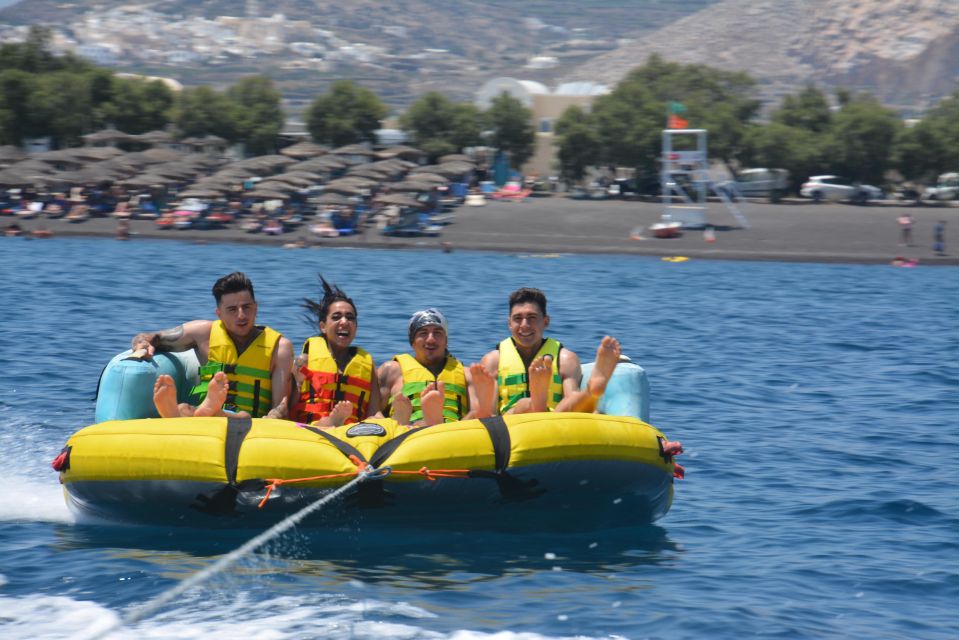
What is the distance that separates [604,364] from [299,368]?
1.79 m

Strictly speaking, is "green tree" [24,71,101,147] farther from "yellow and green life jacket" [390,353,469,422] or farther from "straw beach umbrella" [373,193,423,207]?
"yellow and green life jacket" [390,353,469,422]

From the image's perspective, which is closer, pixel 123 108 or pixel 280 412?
pixel 280 412

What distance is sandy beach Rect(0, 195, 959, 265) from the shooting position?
35375 millimetres

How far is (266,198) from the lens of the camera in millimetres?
40281

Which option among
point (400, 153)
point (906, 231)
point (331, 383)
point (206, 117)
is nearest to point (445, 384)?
point (331, 383)

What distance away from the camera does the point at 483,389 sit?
686cm

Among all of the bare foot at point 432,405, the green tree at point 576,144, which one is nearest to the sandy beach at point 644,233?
the green tree at point 576,144

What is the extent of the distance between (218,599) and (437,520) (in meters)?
1.25

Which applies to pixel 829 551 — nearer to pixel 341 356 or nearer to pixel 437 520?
pixel 437 520

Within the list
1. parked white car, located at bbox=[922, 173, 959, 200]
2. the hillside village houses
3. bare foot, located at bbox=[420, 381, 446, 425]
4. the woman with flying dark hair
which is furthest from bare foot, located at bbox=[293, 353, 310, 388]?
the hillside village houses

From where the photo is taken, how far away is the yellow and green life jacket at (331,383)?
7238 millimetres

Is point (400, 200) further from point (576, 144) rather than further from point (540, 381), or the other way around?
point (540, 381)

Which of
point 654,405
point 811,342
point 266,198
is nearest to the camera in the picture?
point 654,405

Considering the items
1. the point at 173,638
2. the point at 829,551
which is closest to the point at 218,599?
the point at 173,638
